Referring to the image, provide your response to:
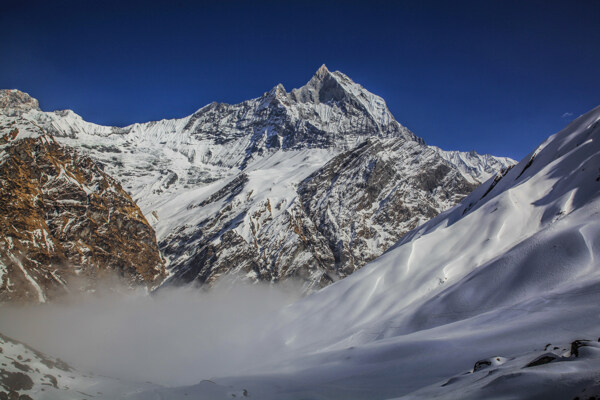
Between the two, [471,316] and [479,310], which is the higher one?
[479,310]

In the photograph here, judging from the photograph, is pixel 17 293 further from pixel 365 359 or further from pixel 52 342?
pixel 365 359

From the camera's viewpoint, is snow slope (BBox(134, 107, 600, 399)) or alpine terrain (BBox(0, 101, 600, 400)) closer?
alpine terrain (BBox(0, 101, 600, 400))

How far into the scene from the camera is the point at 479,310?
119 ft

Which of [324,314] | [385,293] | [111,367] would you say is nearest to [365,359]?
[385,293]

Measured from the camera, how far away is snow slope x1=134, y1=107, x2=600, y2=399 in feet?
47.7

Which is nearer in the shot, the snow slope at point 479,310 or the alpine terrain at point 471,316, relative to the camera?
the alpine terrain at point 471,316

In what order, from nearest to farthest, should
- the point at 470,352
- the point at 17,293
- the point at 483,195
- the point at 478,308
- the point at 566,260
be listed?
the point at 470,352, the point at 566,260, the point at 478,308, the point at 483,195, the point at 17,293

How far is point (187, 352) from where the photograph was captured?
160 metres

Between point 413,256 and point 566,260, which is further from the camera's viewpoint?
point 413,256

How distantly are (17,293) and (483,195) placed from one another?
7603 inches

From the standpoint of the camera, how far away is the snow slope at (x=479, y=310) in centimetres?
1455

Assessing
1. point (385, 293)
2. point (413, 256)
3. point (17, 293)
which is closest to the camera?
point (385, 293)

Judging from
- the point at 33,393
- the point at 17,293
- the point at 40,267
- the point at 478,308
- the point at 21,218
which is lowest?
the point at 478,308

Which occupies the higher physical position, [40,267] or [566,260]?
[40,267]
